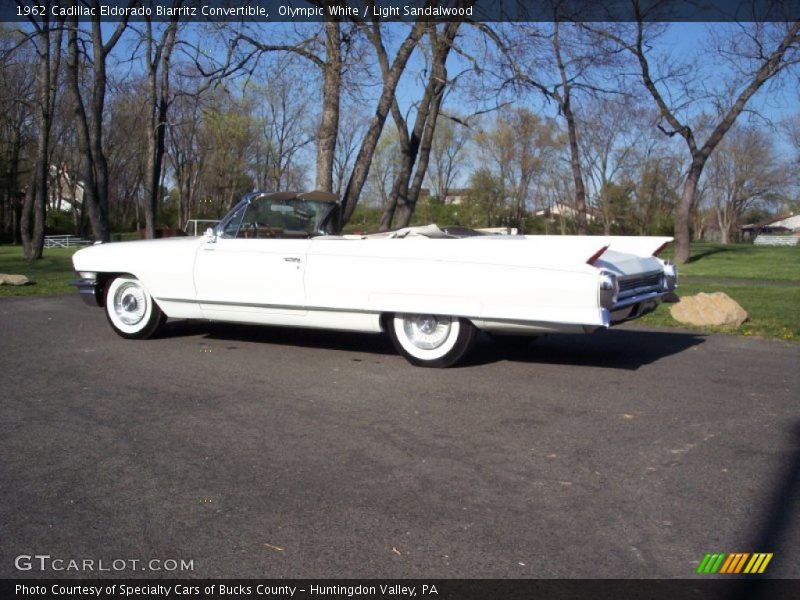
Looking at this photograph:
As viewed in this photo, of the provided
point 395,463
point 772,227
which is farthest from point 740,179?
point 395,463

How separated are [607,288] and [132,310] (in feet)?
16.2

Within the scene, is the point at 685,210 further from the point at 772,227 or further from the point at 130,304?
the point at 772,227

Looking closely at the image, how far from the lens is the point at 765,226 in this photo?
8938cm

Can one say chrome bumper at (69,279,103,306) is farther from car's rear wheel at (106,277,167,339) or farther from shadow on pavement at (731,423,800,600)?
shadow on pavement at (731,423,800,600)

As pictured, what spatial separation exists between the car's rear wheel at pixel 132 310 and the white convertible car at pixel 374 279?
1cm

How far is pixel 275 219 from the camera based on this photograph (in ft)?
26.8

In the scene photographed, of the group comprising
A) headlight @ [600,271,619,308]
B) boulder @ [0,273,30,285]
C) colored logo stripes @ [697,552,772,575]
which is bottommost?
colored logo stripes @ [697,552,772,575]

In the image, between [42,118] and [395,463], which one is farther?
[42,118]

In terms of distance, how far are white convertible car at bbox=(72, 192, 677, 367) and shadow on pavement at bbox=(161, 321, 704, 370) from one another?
0.58 m

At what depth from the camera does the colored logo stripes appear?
3107 millimetres

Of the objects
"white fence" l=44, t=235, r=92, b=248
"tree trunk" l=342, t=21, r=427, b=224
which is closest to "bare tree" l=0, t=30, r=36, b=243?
"white fence" l=44, t=235, r=92, b=248

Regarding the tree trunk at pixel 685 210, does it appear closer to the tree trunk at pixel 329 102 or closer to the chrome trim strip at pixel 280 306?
the tree trunk at pixel 329 102

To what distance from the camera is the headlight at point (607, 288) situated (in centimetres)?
599

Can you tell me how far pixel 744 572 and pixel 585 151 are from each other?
51490 millimetres
